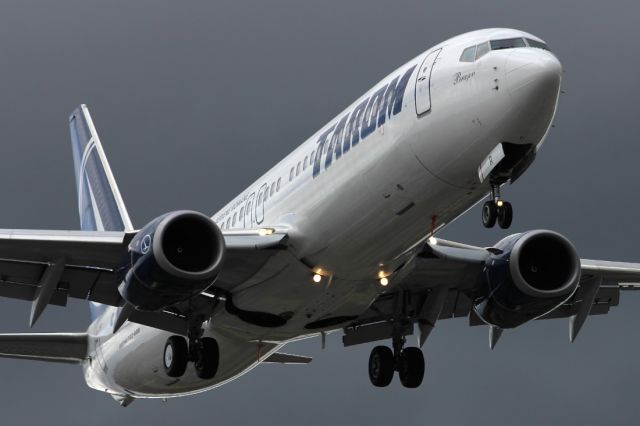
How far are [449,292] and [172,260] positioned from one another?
8645mm

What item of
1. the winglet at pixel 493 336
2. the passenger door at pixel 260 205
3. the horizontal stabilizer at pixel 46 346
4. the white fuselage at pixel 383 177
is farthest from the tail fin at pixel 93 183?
the winglet at pixel 493 336

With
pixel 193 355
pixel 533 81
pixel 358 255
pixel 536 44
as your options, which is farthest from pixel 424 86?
pixel 193 355

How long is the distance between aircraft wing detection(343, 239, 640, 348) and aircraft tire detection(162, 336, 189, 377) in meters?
4.33

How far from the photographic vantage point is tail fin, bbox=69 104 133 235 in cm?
4100

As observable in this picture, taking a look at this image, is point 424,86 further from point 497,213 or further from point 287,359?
point 287,359

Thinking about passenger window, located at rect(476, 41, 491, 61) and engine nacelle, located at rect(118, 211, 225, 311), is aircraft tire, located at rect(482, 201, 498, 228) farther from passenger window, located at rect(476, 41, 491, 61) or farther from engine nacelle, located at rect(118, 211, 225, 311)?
engine nacelle, located at rect(118, 211, 225, 311)

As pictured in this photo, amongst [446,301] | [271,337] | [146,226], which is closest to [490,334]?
[446,301]

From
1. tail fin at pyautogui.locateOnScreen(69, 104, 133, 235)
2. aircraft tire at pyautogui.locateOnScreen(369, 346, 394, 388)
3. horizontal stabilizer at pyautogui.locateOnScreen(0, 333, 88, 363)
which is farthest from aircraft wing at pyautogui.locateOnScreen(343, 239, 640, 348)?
horizontal stabilizer at pyautogui.locateOnScreen(0, 333, 88, 363)

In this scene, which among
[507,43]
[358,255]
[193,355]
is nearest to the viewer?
[507,43]

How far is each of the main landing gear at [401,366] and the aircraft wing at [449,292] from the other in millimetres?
400

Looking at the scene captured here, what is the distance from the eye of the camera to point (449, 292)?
1384 inches

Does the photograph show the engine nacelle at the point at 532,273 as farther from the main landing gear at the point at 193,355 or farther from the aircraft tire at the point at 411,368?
the main landing gear at the point at 193,355

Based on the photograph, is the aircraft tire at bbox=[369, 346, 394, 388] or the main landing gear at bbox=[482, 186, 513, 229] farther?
the aircraft tire at bbox=[369, 346, 394, 388]

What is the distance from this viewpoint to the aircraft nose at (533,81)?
84.5 ft
